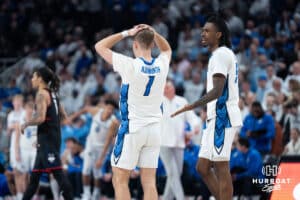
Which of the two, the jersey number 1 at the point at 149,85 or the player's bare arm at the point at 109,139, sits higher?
the jersey number 1 at the point at 149,85

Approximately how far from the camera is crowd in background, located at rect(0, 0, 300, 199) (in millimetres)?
16000

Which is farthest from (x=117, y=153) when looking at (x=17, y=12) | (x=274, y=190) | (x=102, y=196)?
(x=17, y=12)

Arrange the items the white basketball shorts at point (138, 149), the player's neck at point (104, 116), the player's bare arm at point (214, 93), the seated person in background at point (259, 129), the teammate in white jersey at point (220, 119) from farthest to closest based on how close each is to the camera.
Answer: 1. the player's neck at point (104, 116)
2. the seated person in background at point (259, 129)
3. the teammate in white jersey at point (220, 119)
4. the white basketball shorts at point (138, 149)
5. the player's bare arm at point (214, 93)

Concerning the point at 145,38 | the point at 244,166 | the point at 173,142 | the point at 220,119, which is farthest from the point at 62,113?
the point at 244,166

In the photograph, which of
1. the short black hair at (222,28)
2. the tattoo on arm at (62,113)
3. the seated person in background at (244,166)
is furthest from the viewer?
the seated person in background at (244,166)

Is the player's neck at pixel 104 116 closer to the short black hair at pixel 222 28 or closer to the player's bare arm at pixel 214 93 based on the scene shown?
the short black hair at pixel 222 28

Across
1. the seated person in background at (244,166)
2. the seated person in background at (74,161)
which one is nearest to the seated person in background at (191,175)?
the seated person in background at (244,166)

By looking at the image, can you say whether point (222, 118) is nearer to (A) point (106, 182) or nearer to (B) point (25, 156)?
(A) point (106, 182)

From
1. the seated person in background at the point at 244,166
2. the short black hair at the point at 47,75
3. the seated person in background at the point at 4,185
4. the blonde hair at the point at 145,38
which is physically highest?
the blonde hair at the point at 145,38

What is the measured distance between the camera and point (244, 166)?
49.2 feet

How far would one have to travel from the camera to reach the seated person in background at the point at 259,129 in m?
15.6

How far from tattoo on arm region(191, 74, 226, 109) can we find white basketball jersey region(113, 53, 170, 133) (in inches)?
22.1

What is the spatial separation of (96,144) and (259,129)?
3.34m

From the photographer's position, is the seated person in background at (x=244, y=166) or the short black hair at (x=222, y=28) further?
the seated person in background at (x=244, y=166)
